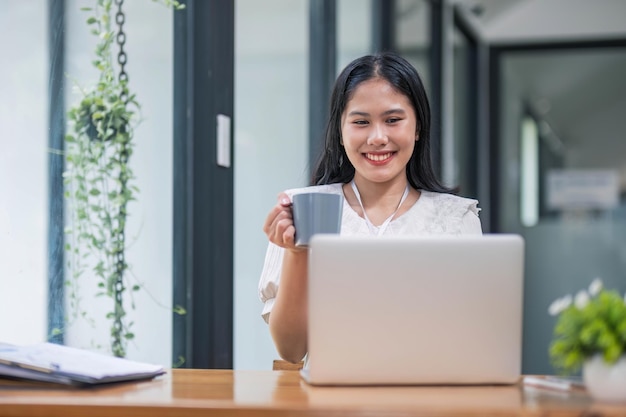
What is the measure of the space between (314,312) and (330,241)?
103 mm

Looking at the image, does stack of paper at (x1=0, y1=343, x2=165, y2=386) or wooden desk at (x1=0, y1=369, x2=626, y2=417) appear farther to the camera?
stack of paper at (x1=0, y1=343, x2=165, y2=386)

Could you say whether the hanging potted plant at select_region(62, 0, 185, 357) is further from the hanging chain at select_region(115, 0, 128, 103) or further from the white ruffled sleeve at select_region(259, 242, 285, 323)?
the white ruffled sleeve at select_region(259, 242, 285, 323)

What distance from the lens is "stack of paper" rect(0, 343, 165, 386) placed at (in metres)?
1.47

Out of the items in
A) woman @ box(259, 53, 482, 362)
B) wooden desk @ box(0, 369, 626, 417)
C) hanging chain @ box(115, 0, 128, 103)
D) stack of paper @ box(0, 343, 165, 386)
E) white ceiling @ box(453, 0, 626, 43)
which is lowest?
wooden desk @ box(0, 369, 626, 417)

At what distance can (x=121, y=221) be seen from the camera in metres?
2.44

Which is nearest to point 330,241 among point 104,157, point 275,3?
point 104,157

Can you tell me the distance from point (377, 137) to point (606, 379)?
824 mm

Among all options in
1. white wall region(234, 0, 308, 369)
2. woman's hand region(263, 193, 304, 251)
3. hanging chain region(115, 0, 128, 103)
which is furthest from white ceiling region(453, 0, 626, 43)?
woman's hand region(263, 193, 304, 251)

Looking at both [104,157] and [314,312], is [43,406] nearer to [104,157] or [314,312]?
[314,312]

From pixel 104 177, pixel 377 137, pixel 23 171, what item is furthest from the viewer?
pixel 104 177

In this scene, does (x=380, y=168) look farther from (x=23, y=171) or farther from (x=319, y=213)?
(x=23, y=171)

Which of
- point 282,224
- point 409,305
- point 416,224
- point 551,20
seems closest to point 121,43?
point 416,224

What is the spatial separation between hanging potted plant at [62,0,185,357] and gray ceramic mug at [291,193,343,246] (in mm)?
922

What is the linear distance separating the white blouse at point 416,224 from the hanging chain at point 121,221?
1.63 ft
